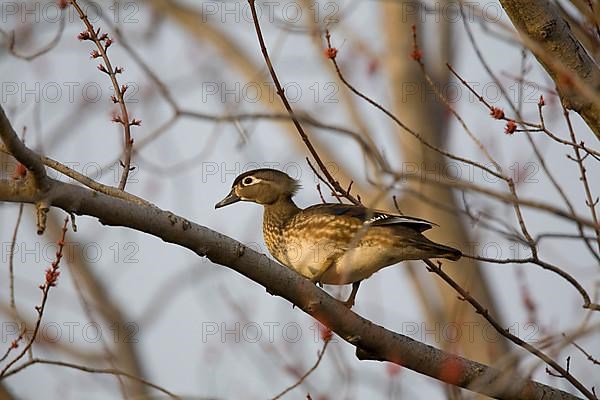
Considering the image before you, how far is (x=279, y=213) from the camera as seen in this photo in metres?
6.39

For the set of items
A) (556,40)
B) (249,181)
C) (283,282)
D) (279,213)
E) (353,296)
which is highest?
(249,181)

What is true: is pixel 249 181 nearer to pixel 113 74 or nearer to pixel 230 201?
pixel 230 201

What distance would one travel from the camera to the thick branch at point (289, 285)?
3270 mm

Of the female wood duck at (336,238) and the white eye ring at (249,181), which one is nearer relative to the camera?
the female wood duck at (336,238)

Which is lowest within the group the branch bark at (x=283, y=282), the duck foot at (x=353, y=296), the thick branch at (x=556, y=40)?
the branch bark at (x=283, y=282)

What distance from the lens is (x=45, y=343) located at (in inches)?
345

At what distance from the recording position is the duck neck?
20.5 feet

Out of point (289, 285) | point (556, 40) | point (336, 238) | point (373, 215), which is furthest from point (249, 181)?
point (556, 40)

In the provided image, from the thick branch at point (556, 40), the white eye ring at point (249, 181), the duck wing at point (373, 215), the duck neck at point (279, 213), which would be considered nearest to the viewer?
the thick branch at point (556, 40)

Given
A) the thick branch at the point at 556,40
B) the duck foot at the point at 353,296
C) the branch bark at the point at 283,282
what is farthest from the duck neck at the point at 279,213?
the thick branch at the point at 556,40

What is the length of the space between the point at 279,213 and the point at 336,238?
89 cm

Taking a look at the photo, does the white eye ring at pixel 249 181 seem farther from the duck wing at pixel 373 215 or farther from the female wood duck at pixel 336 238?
the duck wing at pixel 373 215

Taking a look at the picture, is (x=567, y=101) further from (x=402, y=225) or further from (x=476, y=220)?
(x=402, y=225)

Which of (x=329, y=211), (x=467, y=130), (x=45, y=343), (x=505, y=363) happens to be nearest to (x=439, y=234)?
(x=45, y=343)
